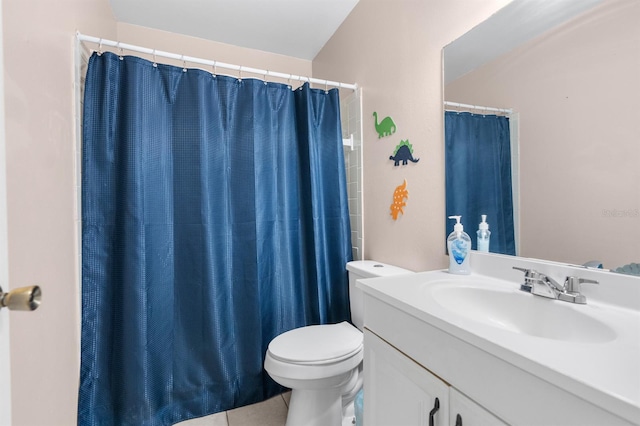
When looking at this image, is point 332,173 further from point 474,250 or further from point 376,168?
point 474,250

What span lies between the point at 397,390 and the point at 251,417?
3.63 feet

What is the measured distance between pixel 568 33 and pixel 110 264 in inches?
77.2

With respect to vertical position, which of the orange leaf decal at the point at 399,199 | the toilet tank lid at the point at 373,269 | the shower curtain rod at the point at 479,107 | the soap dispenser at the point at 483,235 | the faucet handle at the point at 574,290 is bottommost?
the toilet tank lid at the point at 373,269

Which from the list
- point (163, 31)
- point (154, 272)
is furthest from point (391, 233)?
point (163, 31)

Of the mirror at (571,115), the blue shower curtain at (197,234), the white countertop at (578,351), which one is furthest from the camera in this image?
the blue shower curtain at (197,234)

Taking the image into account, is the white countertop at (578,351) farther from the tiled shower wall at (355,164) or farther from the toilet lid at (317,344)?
the tiled shower wall at (355,164)

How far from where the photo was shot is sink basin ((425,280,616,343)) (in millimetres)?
660

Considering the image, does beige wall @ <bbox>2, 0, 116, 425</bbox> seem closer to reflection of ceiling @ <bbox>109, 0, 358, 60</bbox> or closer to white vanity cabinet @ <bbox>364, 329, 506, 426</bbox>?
reflection of ceiling @ <bbox>109, 0, 358, 60</bbox>

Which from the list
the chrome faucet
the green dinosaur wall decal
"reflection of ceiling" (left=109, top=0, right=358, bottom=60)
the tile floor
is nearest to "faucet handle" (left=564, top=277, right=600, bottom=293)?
the chrome faucet

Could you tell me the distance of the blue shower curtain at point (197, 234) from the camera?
4.40 ft

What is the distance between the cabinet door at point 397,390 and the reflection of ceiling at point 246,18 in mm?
1942

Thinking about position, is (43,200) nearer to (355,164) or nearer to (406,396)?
(406,396)

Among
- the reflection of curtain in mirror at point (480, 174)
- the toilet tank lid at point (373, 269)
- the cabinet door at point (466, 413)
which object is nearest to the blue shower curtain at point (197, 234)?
the toilet tank lid at point (373, 269)

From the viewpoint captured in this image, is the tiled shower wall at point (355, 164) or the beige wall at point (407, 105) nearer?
the beige wall at point (407, 105)
